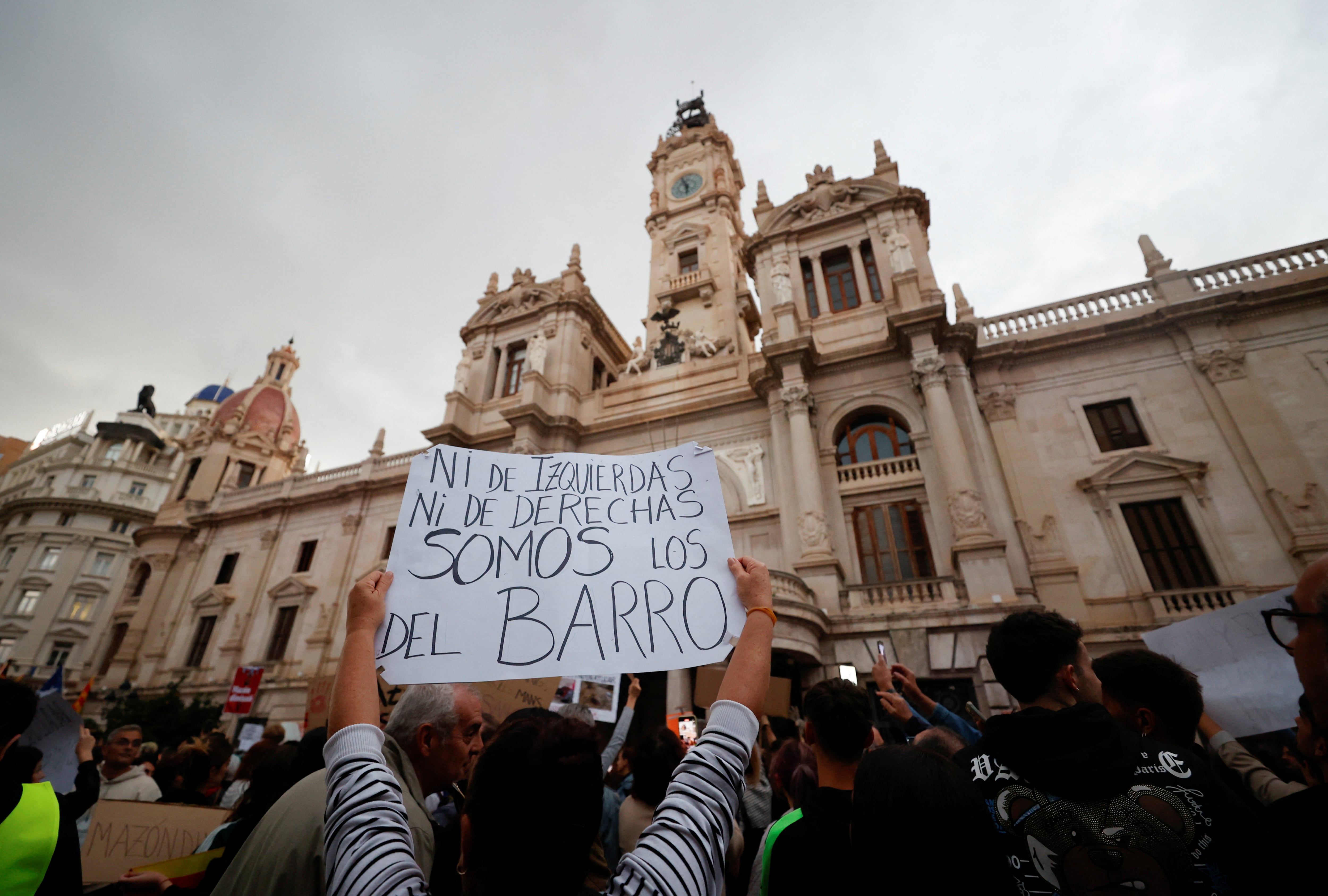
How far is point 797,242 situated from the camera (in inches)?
813

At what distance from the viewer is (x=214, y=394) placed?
5912 cm

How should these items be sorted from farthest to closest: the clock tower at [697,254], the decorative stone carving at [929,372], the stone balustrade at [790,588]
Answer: the clock tower at [697,254], the decorative stone carving at [929,372], the stone balustrade at [790,588]

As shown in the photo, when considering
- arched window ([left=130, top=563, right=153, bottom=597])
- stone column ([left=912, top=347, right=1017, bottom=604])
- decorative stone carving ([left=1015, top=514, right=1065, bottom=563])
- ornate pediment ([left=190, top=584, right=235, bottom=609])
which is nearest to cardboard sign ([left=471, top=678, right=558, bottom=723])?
stone column ([left=912, top=347, right=1017, bottom=604])

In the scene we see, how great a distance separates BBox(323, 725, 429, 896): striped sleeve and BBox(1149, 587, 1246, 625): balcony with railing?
15.9 m

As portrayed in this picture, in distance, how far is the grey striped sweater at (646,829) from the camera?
1184 millimetres

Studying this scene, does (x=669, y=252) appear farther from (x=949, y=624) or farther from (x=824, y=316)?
(x=949, y=624)

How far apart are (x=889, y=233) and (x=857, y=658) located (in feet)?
45.9

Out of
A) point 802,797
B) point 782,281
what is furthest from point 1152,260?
point 802,797

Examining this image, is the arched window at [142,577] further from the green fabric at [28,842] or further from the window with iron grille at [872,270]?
the window with iron grille at [872,270]

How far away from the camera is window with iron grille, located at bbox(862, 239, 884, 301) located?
18.8m

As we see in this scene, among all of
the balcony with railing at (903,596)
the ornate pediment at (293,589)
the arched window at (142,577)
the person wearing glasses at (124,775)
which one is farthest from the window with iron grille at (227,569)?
the balcony with railing at (903,596)

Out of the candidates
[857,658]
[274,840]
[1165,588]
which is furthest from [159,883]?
[1165,588]

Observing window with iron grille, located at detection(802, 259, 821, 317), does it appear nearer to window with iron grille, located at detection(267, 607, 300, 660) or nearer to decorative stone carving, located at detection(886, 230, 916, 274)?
decorative stone carving, located at detection(886, 230, 916, 274)

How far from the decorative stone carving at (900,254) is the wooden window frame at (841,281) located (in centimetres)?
132
